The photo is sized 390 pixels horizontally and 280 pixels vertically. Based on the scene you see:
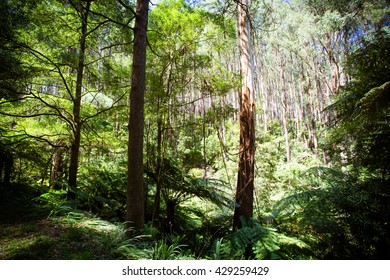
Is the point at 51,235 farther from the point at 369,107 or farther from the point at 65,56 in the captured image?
the point at 369,107

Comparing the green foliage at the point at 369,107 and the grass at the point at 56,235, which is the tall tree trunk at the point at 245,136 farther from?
the grass at the point at 56,235

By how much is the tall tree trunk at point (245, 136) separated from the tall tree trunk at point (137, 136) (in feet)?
5.66

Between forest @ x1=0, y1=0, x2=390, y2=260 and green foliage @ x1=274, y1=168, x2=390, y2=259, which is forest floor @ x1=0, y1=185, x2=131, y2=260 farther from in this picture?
green foliage @ x1=274, y1=168, x2=390, y2=259

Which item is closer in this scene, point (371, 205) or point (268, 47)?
point (371, 205)

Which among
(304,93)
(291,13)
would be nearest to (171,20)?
(291,13)

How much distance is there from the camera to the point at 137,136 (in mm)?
2998

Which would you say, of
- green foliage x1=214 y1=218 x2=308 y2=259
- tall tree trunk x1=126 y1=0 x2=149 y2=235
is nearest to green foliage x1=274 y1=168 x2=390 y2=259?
green foliage x1=214 y1=218 x2=308 y2=259

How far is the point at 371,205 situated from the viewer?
3340mm

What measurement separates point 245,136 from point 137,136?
197 cm

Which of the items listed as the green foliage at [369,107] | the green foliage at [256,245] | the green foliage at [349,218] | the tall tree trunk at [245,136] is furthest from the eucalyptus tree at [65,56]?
the green foliage at [349,218]

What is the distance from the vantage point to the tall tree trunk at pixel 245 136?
12.8 ft

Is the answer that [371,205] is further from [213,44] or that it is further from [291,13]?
[291,13]
